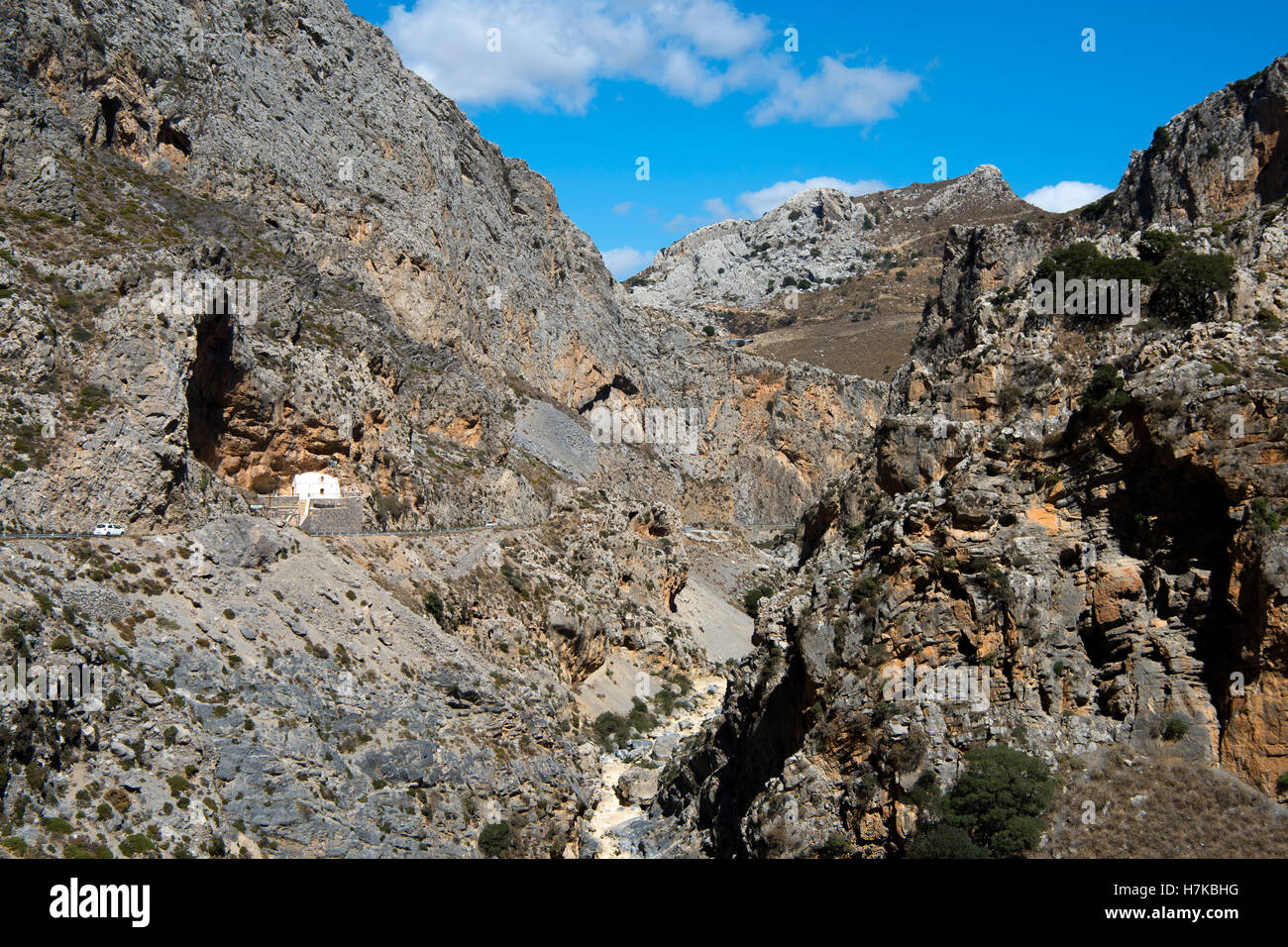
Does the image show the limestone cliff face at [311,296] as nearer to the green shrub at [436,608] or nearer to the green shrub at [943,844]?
the green shrub at [436,608]

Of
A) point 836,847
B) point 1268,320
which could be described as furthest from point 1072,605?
point 1268,320

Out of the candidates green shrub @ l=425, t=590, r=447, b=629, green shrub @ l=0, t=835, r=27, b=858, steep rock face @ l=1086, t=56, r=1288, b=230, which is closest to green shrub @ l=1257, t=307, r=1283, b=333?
green shrub @ l=0, t=835, r=27, b=858

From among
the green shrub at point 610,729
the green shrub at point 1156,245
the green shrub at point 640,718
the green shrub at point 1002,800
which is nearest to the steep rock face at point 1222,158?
the green shrub at point 1156,245

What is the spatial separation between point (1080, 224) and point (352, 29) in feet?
200

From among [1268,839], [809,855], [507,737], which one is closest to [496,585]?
[507,737]

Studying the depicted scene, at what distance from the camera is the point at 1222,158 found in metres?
67.1

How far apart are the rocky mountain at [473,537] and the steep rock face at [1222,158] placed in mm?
360

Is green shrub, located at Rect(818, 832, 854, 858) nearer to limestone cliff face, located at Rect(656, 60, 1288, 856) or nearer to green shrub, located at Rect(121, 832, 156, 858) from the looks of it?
limestone cliff face, located at Rect(656, 60, 1288, 856)

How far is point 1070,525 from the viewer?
26.6 m

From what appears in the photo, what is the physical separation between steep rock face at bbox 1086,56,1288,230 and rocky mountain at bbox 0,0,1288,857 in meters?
0.36

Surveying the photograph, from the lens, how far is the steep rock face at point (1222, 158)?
2493 inches

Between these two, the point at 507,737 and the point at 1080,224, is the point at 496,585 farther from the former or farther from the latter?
the point at 1080,224

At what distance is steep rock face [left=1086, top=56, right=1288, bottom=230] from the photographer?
6331 cm

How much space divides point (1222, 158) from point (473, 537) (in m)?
52.5
